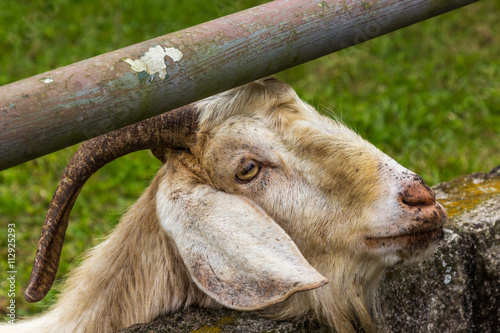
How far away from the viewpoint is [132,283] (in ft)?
9.89

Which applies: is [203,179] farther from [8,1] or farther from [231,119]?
[8,1]

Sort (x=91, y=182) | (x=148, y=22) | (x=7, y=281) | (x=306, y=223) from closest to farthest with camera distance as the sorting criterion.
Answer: (x=306, y=223)
(x=7, y=281)
(x=91, y=182)
(x=148, y=22)

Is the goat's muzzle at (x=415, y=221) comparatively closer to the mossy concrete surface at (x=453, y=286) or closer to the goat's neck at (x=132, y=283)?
the mossy concrete surface at (x=453, y=286)

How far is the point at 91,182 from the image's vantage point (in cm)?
610

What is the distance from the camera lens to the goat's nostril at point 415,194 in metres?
2.55

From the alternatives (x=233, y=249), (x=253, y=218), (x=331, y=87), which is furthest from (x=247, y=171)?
(x=331, y=87)

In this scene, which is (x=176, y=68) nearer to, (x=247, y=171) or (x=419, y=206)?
(x=247, y=171)

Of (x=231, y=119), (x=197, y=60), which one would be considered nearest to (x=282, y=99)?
(x=231, y=119)

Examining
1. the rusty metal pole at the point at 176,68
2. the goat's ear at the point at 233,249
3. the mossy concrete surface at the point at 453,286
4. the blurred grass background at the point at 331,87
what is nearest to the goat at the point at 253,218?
the goat's ear at the point at 233,249

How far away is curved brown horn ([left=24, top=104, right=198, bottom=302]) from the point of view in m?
2.70

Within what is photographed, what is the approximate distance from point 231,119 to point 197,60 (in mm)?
685

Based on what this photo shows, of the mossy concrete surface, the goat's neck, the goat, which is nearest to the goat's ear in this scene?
the goat

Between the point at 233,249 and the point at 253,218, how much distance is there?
0.16 meters

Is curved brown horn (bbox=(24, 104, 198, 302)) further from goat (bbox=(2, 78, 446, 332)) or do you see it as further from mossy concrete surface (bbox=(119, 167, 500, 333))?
mossy concrete surface (bbox=(119, 167, 500, 333))
